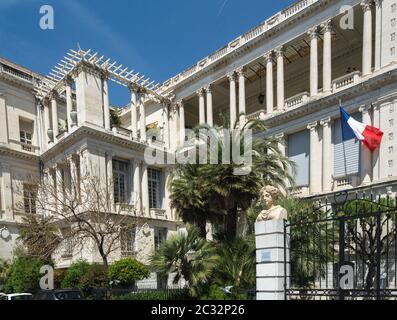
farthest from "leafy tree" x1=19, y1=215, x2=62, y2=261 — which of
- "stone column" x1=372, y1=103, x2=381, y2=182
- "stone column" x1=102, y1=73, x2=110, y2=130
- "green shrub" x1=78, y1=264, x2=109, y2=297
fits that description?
"stone column" x1=372, y1=103, x2=381, y2=182

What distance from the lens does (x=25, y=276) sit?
22.2 metres

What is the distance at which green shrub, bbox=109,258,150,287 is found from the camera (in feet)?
65.1

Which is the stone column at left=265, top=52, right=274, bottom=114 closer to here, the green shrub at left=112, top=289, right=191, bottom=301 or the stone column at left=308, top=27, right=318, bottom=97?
the stone column at left=308, top=27, right=318, bottom=97

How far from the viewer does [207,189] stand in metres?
15.8

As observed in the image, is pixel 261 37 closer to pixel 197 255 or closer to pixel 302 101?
pixel 302 101

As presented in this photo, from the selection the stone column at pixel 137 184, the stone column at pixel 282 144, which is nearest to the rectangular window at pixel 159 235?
the stone column at pixel 137 184

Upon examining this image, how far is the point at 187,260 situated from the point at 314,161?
1519cm

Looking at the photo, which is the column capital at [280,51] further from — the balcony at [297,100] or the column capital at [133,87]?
the column capital at [133,87]

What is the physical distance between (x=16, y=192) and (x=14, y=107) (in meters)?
7.99

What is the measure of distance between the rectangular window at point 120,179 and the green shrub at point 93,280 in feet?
33.9

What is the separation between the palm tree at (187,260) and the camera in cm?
1307

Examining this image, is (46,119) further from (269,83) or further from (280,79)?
(280,79)
